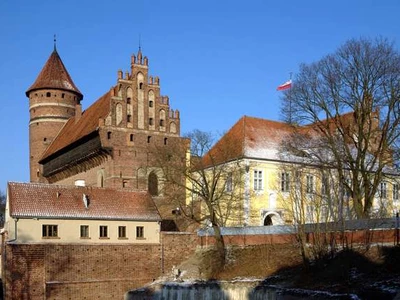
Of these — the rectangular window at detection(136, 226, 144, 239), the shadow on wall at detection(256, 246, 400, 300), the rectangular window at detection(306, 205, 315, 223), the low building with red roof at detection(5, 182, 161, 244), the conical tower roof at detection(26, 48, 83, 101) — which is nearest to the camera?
the shadow on wall at detection(256, 246, 400, 300)

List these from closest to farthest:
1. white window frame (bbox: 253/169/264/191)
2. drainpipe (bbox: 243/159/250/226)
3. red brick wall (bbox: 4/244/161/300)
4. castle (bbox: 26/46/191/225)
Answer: red brick wall (bbox: 4/244/161/300), drainpipe (bbox: 243/159/250/226), white window frame (bbox: 253/169/264/191), castle (bbox: 26/46/191/225)

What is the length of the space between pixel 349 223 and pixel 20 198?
57.2 ft

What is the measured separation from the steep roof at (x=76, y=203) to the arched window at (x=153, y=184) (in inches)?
258

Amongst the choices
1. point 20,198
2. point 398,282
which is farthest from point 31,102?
point 398,282

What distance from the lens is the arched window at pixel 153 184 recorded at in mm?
42688

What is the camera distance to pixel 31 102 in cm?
5559

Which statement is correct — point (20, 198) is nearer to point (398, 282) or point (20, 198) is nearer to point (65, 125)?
point (398, 282)

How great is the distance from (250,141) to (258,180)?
282cm

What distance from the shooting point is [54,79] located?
55.0 m

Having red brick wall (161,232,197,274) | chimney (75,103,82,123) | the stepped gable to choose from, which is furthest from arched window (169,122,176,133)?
chimney (75,103,82,123)

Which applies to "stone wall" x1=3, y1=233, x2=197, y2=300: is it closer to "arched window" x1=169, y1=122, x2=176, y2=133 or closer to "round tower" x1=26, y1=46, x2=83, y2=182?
"arched window" x1=169, y1=122, x2=176, y2=133

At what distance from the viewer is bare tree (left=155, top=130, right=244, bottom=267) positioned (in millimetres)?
36172

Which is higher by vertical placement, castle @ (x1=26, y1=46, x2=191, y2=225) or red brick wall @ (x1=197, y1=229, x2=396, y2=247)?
castle @ (x1=26, y1=46, x2=191, y2=225)

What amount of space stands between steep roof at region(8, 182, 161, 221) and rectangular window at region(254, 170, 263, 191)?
793 cm
